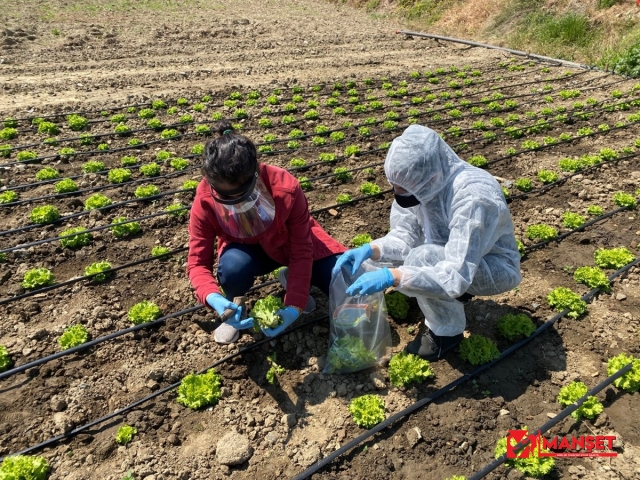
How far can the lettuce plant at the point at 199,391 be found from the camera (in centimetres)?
333

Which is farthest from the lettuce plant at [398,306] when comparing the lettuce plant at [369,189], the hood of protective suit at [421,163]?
the lettuce plant at [369,189]

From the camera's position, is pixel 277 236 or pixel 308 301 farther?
pixel 308 301

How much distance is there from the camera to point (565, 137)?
749 centimetres

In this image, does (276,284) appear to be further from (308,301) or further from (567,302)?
(567,302)

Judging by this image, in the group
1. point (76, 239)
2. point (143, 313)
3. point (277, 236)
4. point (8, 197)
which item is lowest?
point (143, 313)

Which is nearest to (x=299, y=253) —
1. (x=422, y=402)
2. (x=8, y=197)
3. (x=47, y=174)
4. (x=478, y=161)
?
(x=422, y=402)

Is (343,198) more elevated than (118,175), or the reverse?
(118,175)

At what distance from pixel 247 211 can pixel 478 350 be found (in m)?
2.09

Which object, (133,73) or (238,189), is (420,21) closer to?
(133,73)

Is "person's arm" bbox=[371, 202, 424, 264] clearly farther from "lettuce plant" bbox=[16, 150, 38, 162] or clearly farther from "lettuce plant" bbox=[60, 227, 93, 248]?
"lettuce plant" bbox=[16, 150, 38, 162]

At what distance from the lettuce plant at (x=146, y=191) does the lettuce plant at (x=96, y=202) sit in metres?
0.36

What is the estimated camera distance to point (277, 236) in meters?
3.39

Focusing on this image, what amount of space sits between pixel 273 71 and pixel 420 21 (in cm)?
1185

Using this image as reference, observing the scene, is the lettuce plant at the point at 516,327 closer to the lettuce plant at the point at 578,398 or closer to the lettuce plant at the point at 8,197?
the lettuce plant at the point at 578,398
